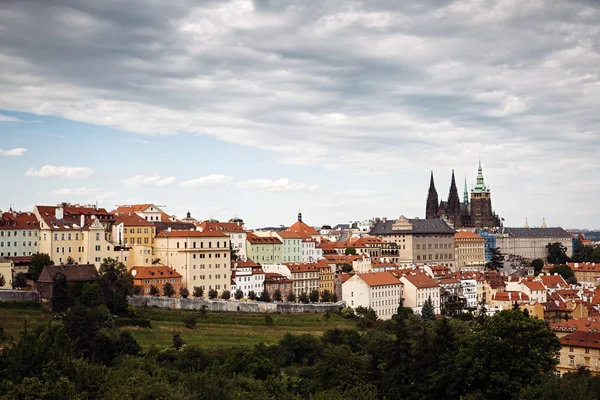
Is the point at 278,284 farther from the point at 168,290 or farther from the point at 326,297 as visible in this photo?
the point at 168,290

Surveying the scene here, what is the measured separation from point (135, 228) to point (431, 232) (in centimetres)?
6481

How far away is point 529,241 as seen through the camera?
16725 centimetres

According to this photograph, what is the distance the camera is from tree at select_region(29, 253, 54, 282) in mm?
66125

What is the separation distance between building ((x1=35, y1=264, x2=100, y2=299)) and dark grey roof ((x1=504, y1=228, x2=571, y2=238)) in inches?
4624

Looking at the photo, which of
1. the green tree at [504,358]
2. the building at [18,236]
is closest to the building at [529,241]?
the building at [18,236]

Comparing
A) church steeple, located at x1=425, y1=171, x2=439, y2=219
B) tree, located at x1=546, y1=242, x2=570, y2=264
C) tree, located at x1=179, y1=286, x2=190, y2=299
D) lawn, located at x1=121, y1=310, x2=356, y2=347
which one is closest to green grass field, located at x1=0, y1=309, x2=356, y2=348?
lawn, located at x1=121, y1=310, x2=356, y2=347

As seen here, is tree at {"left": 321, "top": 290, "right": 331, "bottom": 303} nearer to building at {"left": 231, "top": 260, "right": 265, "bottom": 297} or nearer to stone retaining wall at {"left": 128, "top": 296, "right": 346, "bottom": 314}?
stone retaining wall at {"left": 128, "top": 296, "right": 346, "bottom": 314}

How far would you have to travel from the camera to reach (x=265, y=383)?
46281mm

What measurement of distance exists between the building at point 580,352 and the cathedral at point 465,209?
125 m

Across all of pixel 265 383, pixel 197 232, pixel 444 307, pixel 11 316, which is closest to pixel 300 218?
pixel 444 307

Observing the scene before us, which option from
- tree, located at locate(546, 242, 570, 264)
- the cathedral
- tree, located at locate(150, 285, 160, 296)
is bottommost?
tree, located at locate(150, 285, 160, 296)

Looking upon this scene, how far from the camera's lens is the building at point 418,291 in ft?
288

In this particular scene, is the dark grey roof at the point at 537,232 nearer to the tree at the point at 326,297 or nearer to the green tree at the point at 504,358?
the tree at the point at 326,297

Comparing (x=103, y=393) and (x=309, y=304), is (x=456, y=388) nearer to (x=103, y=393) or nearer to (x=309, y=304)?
(x=103, y=393)
